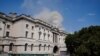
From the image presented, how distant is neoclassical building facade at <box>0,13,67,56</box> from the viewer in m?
50.9

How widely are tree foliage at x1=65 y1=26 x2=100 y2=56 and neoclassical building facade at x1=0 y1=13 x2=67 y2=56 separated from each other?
10.8m

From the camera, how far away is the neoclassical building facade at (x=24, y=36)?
2005 inches

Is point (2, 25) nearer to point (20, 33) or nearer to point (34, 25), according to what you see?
point (20, 33)

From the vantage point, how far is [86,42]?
39.0 metres

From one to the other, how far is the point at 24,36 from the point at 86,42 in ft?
72.7

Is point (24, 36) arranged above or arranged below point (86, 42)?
above

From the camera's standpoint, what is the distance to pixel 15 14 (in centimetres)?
6006

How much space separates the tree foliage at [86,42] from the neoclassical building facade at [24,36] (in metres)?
10.8

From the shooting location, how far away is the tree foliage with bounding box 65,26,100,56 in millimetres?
37406

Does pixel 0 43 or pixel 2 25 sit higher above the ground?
pixel 2 25

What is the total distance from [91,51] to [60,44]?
39.7 metres

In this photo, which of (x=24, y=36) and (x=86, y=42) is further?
(x=24, y=36)

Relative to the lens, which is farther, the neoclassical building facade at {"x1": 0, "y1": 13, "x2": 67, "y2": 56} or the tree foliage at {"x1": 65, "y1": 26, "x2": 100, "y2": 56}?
the neoclassical building facade at {"x1": 0, "y1": 13, "x2": 67, "y2": 56}

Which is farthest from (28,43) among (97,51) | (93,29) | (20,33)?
(97,51)
